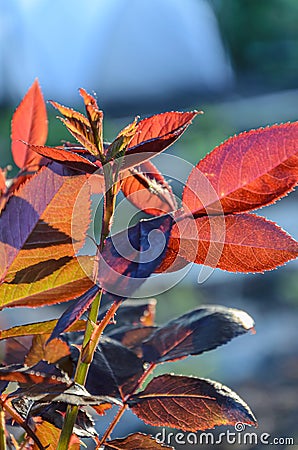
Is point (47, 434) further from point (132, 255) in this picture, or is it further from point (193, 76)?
point (193, 76)

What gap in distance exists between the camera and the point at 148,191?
0.96 feet

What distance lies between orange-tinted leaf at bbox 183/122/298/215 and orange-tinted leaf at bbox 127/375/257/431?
0.10 metres

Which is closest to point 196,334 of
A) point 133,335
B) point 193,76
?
point 133,335

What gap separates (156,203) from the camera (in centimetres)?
30

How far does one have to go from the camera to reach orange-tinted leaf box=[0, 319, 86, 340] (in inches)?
10.6

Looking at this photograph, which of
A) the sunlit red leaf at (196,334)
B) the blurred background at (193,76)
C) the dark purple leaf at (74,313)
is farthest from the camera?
the blurred background at (193,76)

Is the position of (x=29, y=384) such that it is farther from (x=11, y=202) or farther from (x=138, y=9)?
(x=138, y=9)

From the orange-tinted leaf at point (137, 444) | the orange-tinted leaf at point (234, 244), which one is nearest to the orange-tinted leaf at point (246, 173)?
the orange-tinted leaf at point (234, 244)

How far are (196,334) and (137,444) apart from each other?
0.25ft

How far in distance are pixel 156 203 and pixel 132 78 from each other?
18.4 feet

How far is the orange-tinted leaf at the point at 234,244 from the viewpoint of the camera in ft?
0.82

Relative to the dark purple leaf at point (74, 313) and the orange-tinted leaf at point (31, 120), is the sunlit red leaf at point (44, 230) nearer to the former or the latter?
the dark purple leaf at point (74, 313)

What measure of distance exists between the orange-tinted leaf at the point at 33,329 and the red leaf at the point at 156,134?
78mm

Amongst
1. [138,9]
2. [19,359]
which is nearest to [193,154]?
[138,9]
